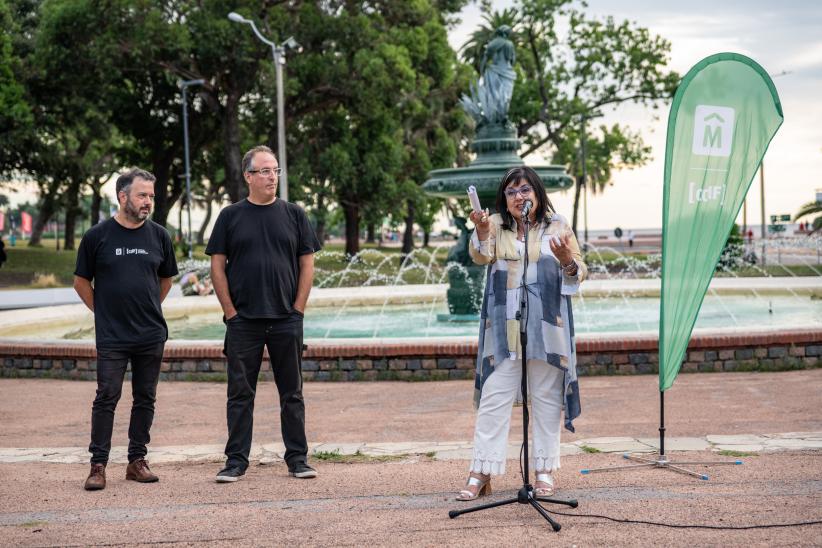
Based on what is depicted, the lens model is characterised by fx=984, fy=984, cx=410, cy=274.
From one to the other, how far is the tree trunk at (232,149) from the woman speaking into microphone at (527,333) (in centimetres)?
2550

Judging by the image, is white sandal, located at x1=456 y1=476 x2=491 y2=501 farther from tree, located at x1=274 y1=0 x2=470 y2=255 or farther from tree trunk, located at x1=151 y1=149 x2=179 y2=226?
tree trunk, located at x1=151 y1=149 x2=179 y2=226

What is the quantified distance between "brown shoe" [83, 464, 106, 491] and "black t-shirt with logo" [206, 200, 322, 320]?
118 cm

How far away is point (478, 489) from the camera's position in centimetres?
504

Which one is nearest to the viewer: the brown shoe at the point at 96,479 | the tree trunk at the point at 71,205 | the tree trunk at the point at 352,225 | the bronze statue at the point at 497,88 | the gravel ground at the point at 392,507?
the gravel ground at the point at 392,507

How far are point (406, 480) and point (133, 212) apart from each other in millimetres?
2221

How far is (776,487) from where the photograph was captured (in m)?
5.13

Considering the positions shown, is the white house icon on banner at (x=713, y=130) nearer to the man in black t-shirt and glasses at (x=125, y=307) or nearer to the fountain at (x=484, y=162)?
the man in black t-shirt and glasses at (x=125, y=307)

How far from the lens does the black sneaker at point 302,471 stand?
5688mm

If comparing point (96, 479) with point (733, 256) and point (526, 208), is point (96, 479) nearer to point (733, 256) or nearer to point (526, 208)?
point (526, 208)

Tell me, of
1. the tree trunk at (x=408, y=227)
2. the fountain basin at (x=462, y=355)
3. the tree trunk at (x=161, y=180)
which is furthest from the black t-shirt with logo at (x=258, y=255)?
the tree trunk at (x=408, y=227)

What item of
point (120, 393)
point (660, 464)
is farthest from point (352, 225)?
point (660, 464)

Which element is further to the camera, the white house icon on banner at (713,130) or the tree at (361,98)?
the tree at (361,98)

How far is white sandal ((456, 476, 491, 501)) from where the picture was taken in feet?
16.4

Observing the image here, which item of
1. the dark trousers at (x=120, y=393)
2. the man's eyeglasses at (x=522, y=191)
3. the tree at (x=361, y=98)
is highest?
the tree at (x=361, y=98)
